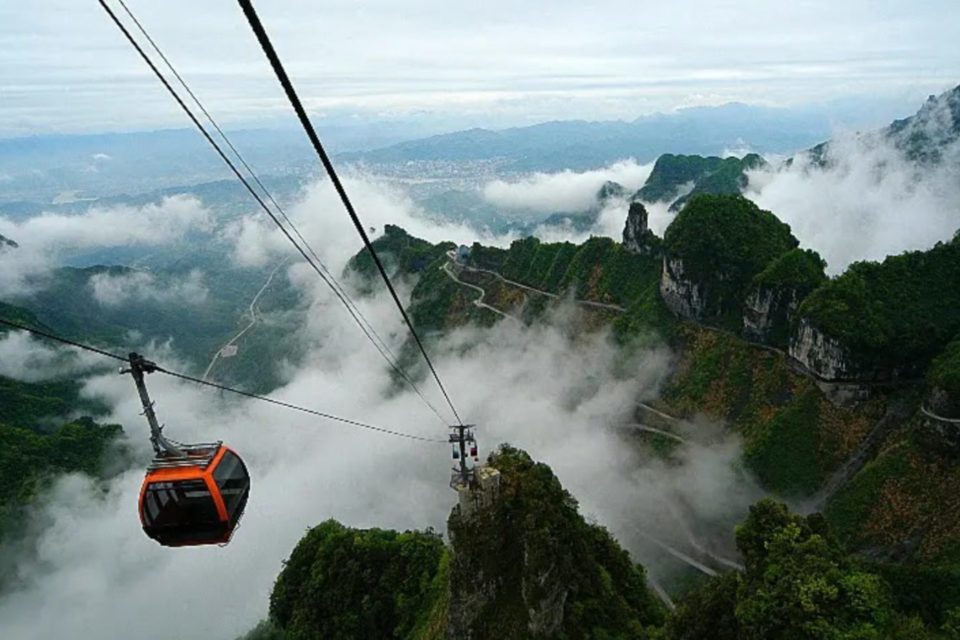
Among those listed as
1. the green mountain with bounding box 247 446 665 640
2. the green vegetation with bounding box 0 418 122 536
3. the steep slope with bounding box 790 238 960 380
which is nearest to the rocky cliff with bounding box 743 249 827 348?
the steep slope with bounding box 790 238 960 380

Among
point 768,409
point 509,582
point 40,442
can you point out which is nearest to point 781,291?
point 768,409

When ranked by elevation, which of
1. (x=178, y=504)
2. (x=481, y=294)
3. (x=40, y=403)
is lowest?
(x=178, y=504)

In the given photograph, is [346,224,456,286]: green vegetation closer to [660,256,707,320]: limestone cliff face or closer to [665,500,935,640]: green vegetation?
[660,256,707,320]: limestone cliff face

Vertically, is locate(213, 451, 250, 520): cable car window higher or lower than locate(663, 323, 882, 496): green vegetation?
lower

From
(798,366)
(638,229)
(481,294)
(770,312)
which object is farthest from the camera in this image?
(481,294)

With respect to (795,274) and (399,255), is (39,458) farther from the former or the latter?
(795,274)

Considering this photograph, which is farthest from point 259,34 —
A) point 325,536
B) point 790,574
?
point 325,536
